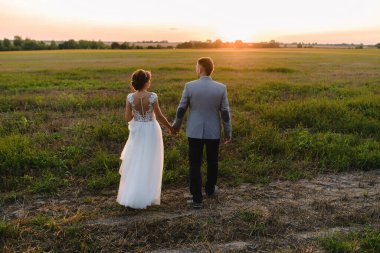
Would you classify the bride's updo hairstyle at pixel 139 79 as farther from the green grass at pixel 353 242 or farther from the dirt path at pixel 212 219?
the green grass at pixel 353 242

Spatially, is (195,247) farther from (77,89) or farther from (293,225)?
(77,89)

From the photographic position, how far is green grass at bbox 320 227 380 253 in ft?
16.0

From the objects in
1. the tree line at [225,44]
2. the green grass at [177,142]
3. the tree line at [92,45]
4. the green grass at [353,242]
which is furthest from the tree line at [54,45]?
the green grass at [353,242]

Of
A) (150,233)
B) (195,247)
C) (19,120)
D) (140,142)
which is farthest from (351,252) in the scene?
(19,120)

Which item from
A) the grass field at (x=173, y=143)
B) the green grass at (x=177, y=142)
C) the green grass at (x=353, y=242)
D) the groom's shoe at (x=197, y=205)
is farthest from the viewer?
the green grass at (x=177, y=142)

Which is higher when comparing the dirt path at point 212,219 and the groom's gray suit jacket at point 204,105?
the groom's gray suit jacket at point 204,105

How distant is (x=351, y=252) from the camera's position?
4.82m

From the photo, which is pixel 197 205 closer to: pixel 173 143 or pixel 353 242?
pixel 353 242

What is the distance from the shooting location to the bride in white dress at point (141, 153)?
6.00 meters

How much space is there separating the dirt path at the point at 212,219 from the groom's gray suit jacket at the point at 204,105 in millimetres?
1205

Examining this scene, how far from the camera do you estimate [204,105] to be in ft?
19.8

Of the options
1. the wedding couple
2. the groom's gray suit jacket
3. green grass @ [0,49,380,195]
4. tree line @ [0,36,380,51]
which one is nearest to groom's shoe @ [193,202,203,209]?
the wedding couple

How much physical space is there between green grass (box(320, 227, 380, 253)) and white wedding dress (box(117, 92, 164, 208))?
254 cm

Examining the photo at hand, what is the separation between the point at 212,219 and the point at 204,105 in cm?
168
